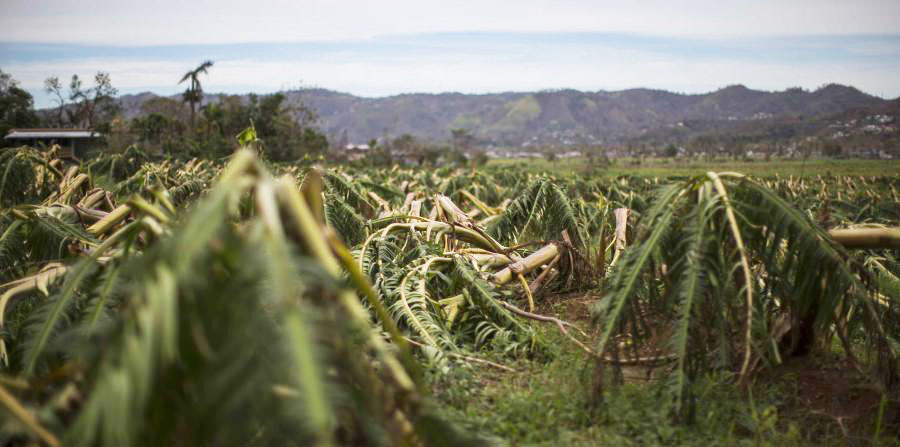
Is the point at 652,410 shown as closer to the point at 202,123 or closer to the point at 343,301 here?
the point at 343,301

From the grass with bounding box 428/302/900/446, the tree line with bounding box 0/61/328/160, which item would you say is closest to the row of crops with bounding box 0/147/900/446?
the grass with bounding box 428/302/900/446

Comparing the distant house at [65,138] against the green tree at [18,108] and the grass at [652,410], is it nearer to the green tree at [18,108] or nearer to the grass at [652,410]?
the green tree at [18,108]

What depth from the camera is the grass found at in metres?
2.73

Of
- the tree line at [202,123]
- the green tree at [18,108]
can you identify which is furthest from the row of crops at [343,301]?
the green tree at [18,108]

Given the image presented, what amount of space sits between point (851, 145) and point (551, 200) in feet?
304

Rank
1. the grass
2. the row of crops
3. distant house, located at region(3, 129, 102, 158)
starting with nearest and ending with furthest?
the row of crops, the grass, distant house, located at region(3, 129, 102, 158)

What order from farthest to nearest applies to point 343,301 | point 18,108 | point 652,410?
point 18,108 → point 652,410 → point 343,301

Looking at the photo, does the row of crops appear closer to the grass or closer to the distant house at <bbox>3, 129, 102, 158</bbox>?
the grass

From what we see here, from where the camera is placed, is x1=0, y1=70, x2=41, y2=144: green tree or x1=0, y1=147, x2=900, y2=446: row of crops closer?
x1=0, y1=147, x2=900, y2=446: row of crops

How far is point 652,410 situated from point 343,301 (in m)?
2.11

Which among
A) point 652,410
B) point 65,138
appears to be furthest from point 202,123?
point 652,410

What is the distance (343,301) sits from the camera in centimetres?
142

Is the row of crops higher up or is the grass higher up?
the row of crops

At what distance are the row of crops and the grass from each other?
142 millimetres
